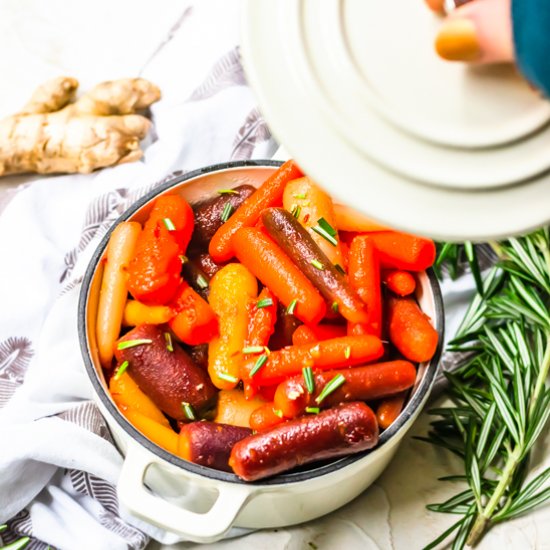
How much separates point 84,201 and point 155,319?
0.66 metres

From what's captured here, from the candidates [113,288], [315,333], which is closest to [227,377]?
[315,333]

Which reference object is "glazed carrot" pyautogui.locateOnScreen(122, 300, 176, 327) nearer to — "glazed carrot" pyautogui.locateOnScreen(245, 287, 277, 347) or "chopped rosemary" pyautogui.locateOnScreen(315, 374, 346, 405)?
"glazed carrot" pyautogui.locateOnScreen(245, 287, 277, 347)

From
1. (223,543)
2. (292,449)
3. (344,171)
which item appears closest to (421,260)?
(292,449)

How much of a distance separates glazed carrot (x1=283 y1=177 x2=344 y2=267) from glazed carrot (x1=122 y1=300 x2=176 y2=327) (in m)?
0.29

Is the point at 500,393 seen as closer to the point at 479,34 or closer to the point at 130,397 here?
the point at 130,397

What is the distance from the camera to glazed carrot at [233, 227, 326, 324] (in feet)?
4.14

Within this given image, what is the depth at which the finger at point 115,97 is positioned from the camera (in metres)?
1.94

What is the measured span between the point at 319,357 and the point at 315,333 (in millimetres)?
67

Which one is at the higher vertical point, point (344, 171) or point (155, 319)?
point (344, 171)

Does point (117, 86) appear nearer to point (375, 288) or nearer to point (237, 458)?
point (375, 288)

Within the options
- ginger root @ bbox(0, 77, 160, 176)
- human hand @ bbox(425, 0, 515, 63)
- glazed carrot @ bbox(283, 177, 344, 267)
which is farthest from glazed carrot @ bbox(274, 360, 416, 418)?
ginger root @ bbox(0, 77, 160, 176)

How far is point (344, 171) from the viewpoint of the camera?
0.85m

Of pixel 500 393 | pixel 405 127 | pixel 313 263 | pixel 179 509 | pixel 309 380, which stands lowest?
pixel 500 393

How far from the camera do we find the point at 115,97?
1940 millimetres
